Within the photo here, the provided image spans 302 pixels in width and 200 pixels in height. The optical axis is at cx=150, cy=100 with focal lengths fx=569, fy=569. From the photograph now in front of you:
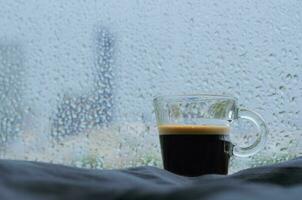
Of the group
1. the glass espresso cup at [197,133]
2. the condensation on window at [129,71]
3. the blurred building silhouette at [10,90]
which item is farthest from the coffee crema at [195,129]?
the blurred building silhouette at [10,90]

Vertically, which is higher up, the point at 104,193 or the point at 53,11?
the point at 53,11

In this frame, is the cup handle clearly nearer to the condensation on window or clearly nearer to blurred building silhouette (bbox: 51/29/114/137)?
the condensation on window

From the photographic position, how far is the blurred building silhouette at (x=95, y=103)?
3.21ft

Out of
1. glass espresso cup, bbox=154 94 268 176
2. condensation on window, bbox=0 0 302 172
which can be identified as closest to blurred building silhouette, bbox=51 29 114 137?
condensation on window, bbox=0 0 302 172

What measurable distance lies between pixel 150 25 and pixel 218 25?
122mm

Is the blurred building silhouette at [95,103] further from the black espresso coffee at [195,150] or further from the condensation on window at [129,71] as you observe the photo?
the black espresso coffee at [195,150]

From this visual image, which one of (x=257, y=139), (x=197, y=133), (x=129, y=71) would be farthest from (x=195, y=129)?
(x=129, y=71)

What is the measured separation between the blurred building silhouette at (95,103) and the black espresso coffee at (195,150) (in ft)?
0.92

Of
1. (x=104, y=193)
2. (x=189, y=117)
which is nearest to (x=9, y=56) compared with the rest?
(x=189, y=117)

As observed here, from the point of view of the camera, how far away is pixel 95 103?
986 millimetres

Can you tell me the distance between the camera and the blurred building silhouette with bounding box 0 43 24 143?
3.17 feet

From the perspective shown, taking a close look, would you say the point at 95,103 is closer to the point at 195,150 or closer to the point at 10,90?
the point at 10,90

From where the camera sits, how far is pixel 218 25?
3.32ft

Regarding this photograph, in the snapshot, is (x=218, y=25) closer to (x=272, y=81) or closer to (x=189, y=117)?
(x=272, y=81)
